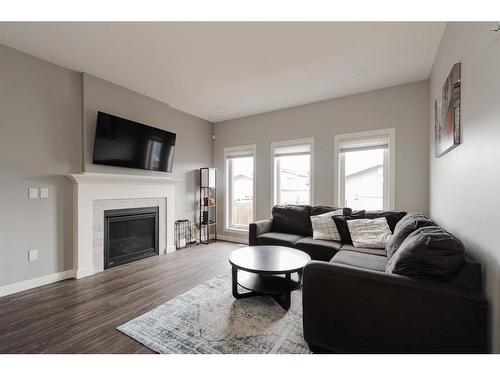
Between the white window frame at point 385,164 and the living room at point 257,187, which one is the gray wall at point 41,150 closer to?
the living room at point 257,187

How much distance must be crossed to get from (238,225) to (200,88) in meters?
2.89

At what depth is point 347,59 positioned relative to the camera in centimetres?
260

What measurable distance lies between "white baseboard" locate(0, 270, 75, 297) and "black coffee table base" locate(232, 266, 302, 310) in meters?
2.25

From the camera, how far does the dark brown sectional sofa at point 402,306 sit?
1.14m

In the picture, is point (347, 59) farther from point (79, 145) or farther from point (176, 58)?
point (79, 145)

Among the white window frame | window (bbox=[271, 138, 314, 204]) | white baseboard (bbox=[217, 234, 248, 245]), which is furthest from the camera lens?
white baseboard (bbox=[217, 234, 248, 245])

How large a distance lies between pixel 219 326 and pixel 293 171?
10.1 feet

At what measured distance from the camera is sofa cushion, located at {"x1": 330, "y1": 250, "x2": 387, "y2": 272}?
2041mm

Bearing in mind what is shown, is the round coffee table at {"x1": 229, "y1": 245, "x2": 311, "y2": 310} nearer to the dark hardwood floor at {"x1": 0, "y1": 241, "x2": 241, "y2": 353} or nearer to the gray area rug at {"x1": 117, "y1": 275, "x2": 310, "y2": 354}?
the gray area rug at {"x1": 117, "y1": 275, "x2": 310, "y2": 354}

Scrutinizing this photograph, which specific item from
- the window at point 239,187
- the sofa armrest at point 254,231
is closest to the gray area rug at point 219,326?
the sofa armrest at point 254,231

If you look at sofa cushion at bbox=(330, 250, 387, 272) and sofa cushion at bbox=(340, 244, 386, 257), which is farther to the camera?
sofa cushion at bbox=(340, 244, 386, 257)

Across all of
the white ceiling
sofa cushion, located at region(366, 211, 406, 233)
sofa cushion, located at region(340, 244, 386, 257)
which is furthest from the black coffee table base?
the white ceiling

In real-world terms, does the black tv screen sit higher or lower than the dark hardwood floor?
higher
